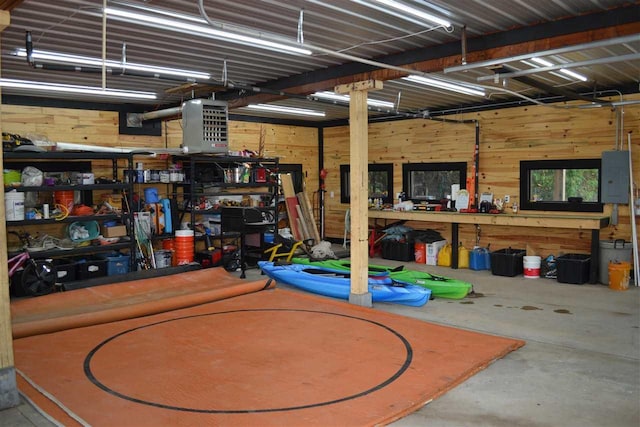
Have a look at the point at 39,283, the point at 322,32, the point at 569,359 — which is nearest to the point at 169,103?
the point at 39,283

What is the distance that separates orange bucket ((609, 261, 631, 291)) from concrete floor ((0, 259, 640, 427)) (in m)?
0.12

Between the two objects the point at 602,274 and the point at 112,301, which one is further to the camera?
the point at 602,274

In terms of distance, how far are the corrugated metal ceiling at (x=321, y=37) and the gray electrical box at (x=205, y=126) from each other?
0.87 feet

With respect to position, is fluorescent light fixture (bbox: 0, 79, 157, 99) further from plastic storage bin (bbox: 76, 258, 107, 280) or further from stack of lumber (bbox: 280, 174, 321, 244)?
stack of lumber (bbox: 280, 174, 321, 244)

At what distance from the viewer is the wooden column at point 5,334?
3645 mm

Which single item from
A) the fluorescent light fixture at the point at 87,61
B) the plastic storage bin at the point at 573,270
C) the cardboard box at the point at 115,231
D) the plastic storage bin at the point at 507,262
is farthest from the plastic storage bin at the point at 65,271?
the plastic storage bin at the point at 573,270

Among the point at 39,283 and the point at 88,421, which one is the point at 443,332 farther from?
the point at 39,283

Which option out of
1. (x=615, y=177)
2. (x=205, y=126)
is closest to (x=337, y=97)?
(x=205, y=126)

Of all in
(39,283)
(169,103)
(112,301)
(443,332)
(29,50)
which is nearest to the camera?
(29,50)

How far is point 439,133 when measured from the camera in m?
10.7

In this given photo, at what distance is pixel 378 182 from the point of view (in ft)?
39.3

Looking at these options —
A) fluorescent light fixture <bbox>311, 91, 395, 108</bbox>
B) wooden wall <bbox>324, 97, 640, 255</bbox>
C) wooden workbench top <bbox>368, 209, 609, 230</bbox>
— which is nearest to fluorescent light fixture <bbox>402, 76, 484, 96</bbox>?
wooden wall <bbox>324, 97, 640, 255</bbox>

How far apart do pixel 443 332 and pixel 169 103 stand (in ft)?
20.8

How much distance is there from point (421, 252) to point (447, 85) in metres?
3.67
